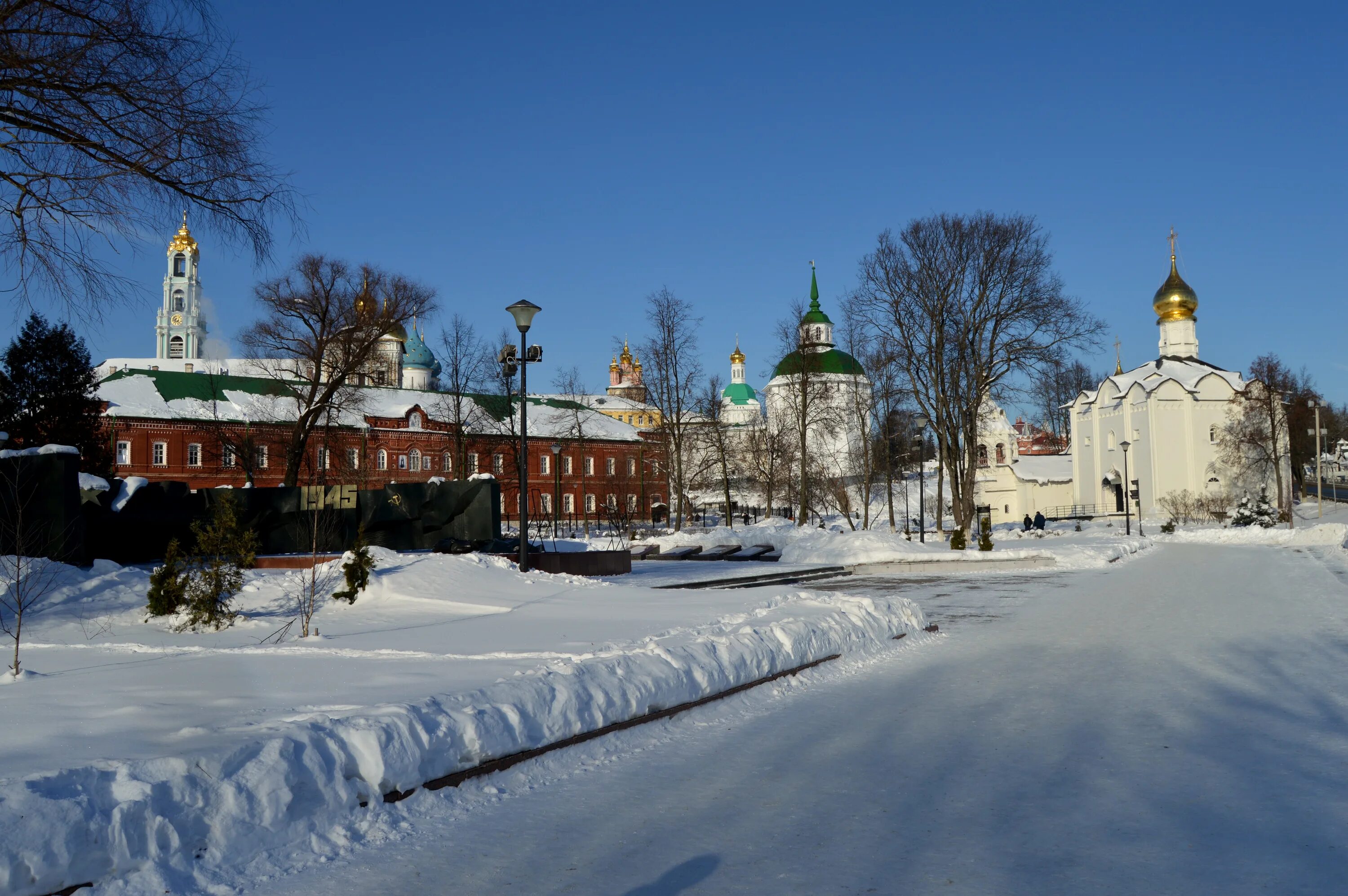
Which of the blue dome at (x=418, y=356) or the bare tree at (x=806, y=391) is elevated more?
the blue dome at (x=418, y=356)

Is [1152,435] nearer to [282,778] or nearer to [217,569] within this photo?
[217,569]

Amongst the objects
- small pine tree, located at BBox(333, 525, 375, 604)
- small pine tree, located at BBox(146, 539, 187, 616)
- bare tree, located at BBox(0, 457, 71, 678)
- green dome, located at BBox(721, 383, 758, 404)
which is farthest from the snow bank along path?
green dome, located at BBox(721, 383, 758, 404)

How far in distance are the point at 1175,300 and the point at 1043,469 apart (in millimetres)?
17351

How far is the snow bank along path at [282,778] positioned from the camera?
4055mm

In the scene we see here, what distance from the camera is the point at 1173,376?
6881 cm

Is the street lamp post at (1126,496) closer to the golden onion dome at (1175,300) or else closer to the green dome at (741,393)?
the golden onion dome at (1175,300)

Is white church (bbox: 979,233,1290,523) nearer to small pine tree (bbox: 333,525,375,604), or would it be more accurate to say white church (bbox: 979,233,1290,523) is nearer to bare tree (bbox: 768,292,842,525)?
bare tree (bbox: 768,292,842,525)

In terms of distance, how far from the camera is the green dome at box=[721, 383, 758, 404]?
11838 cm

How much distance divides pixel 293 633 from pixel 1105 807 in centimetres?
898

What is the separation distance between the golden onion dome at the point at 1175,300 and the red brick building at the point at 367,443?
38314 millimetres

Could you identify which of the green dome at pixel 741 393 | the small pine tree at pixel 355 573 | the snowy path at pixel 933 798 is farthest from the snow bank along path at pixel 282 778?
the green dome at pixel 741 393

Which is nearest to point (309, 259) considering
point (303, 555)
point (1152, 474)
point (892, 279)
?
point (303, 555)

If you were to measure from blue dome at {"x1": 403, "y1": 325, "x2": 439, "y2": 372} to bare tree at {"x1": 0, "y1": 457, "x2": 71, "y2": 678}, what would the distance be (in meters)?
72.5

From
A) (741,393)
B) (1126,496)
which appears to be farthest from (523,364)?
(741,393)
